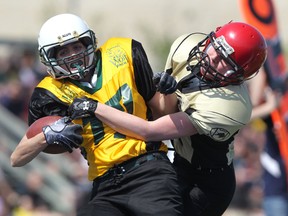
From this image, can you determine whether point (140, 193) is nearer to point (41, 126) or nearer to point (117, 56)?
point (41, 126)

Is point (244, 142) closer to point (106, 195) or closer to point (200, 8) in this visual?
point (106, 195)

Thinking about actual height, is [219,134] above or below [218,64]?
below

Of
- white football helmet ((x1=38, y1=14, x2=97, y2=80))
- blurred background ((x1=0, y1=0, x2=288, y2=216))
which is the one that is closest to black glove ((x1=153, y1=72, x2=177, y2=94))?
white football helmet ((x1=38, y1=14, x2=97, y2=80))

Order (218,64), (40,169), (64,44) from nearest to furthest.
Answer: (218,64), (64,44), (40,169)

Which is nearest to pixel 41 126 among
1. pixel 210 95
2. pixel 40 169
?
pixel 210 95

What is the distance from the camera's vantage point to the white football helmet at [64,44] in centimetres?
462

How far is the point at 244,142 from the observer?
34.9ft

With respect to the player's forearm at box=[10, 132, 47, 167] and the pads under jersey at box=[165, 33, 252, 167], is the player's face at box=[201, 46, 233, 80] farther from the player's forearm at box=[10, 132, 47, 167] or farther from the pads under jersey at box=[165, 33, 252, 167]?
the player's forearm at box=[10, 132, 47, 167]

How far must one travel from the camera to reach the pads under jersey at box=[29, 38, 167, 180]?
4637 mm

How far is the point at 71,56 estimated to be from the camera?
4621 millimetres

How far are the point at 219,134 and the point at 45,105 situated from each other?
2.92 feet

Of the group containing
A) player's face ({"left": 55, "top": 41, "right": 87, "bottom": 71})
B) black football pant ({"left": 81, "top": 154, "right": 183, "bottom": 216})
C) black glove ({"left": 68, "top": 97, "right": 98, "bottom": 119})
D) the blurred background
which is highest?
player's face ({"left": 55, "top": 41, "right": 87, "bottom": 71})

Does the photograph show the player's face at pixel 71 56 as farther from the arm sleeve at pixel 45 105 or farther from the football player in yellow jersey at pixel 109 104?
the arm sleeve at pixel 45 105

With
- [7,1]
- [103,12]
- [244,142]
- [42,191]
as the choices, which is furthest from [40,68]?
[7,1]
